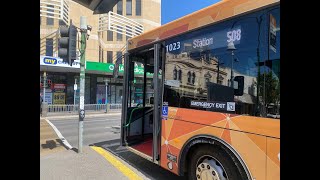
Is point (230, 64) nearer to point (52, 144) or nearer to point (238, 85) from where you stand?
point (238, 85)

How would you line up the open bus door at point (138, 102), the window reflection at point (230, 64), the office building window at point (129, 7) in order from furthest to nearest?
the office building window at point (129, 7) → the open bus door at point (138, 102) → the window reflection at point (230, 64)

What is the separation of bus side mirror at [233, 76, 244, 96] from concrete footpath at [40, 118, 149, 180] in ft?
8.90

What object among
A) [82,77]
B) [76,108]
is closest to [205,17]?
[82,77]

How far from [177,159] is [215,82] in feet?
4.73

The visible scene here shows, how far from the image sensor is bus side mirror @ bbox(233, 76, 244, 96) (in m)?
3.28

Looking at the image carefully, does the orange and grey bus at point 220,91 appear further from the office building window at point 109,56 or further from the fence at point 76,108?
the office building window at point 109,56

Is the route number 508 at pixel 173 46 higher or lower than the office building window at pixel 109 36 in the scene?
lower

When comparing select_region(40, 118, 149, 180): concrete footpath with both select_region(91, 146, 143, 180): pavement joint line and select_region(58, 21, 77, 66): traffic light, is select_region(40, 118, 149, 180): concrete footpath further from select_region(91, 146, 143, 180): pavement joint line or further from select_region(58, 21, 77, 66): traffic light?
select_region(58, 21, 77, 66): traffic light

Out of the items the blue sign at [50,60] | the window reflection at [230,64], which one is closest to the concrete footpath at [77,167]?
the window reflection at [230,64]

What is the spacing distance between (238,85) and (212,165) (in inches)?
45.2

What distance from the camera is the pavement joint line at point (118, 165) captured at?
5155 mm

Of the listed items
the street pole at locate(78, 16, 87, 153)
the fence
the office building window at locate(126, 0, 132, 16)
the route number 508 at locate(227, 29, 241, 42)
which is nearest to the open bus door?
the street pole at locate(78, 16, 87, 153)

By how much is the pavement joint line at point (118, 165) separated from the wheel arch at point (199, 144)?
123 cm
